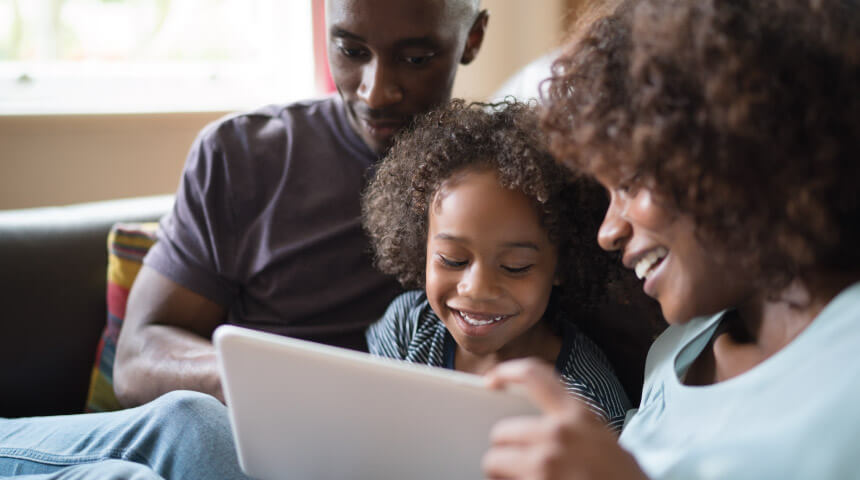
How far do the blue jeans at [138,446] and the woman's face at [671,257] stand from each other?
0.57m

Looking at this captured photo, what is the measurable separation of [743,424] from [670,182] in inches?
9.9

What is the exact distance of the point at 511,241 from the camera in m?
1.08

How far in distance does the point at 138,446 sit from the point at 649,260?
0.72 meters

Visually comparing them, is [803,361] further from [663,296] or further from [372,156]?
[372,156]

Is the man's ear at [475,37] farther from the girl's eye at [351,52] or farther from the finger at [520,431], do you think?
the finger at [520,431]

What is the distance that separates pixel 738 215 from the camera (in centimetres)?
74

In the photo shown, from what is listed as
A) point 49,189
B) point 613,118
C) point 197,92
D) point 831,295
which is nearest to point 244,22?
point 197,92

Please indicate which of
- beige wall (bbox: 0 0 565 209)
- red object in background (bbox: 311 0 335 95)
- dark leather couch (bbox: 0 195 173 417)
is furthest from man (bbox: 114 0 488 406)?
red object in background (bbox: 311 0 335 95)

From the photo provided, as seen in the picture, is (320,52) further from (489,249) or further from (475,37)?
(489,249)

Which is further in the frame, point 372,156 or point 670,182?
point 372,156

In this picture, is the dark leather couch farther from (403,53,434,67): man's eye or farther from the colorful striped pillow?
(403,53,434,67): man's eye

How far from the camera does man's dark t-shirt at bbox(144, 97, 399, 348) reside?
4.57 feet

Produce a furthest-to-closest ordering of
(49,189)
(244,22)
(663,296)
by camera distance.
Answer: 1. (244,22)
2. (49,189)
3. (663,296)

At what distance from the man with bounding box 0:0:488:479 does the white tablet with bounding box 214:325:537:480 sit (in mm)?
510
